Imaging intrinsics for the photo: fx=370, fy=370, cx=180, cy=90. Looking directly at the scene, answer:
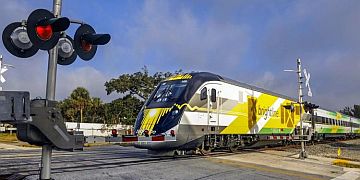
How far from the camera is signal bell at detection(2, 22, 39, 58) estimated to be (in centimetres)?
515

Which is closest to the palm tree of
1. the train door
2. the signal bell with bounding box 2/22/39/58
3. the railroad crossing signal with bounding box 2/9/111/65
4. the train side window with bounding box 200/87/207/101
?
the train door

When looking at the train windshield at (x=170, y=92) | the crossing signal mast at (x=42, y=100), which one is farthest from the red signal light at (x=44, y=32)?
the train windshield at (x=170, y=92)

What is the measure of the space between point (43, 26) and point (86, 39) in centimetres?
93

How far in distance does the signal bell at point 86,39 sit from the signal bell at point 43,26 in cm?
75

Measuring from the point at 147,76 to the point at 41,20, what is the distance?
5287 centimetres

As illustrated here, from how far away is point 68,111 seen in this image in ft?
186

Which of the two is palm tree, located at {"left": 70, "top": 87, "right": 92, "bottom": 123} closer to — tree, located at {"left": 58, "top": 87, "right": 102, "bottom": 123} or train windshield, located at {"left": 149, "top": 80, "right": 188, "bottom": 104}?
tree, located at {"left": 58, "top": 87, "right": 102, "bottom": 123}

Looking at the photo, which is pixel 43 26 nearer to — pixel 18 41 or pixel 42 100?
pixel 18 41

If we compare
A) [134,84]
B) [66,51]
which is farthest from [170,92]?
[134,84]

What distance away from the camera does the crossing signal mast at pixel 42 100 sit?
4.49 meters

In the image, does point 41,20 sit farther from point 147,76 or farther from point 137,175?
point 147,76

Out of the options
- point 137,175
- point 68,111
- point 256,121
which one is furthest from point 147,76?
point 137,175

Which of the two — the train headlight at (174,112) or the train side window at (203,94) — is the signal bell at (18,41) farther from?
the train side window at (203,94)

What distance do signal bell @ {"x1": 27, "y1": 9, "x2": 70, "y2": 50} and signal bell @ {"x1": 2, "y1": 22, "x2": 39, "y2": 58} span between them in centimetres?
16
